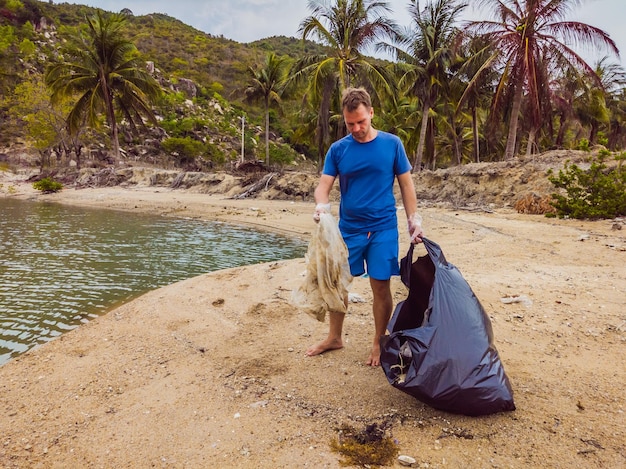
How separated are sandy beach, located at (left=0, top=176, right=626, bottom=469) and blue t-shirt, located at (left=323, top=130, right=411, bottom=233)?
0.99 metres

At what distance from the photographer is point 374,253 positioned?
2330 millimetres

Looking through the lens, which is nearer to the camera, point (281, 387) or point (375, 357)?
point (281, 387)

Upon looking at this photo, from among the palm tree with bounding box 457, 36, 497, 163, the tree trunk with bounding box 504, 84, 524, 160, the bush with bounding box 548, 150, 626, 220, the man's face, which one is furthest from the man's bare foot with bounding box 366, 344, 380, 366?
the tree trunk with bounding box 504, 84, 524, 160

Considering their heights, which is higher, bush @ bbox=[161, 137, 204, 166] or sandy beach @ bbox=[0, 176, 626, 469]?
bush @ bbox=[161, 137, 204, 166]

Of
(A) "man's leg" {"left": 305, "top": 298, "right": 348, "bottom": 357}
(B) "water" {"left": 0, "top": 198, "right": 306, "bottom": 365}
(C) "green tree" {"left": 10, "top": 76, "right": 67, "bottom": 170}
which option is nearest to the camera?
(A) "man's leg" {"left": 305, "top": 298, "right": 348, "bottom": 357}

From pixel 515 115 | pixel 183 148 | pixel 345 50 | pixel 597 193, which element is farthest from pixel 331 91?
pixel 183 148

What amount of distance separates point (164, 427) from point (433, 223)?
816 centimetres

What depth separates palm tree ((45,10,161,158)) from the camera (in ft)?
71.5

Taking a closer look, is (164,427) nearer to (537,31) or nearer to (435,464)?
(435,464)

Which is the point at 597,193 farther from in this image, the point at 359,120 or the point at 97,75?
the point at 97,75

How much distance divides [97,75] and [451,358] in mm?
26822

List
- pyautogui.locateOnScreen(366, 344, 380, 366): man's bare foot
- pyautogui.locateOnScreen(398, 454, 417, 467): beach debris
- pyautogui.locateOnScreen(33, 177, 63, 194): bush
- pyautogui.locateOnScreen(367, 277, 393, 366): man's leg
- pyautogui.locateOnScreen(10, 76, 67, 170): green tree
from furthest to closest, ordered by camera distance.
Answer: pyautogui.locateOnScreen(10, 76, 67, 170): green tree
pyautogui.locateOnScreen(33, 177, 63, 194): bush
pyautogui.locateOnScreen(366, 344, 380, 366): man's bare foot
pyautogui.locateOnScreen(367, 277, 393, 366): man's leg
pyautogui.locateOnScreen(398, 454, 417, 467): beach debris

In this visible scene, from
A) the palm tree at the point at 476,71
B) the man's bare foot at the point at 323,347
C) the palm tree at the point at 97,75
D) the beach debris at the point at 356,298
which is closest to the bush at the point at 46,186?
the palm tree at the point at 97,75

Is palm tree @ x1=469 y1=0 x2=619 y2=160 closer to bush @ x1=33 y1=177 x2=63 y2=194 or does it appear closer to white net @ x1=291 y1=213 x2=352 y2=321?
white net @ x1=291 y1=213 x2=352 y2=321
